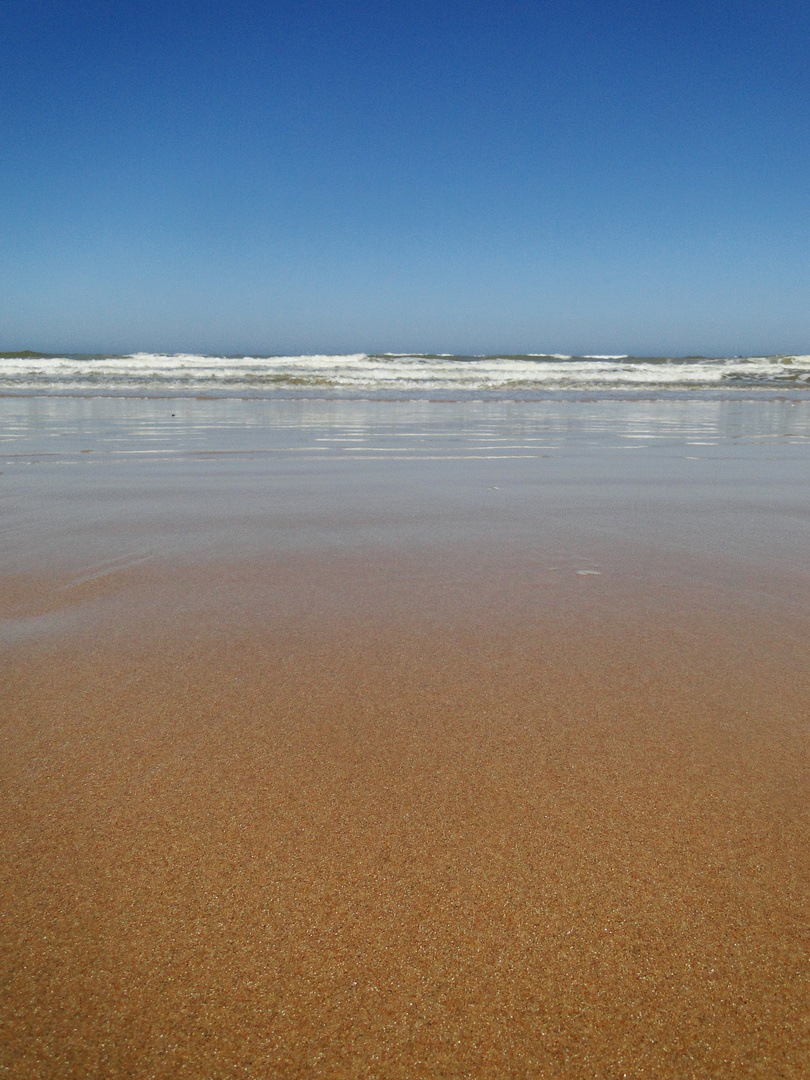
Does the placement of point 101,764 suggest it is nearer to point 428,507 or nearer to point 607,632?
point 607,632

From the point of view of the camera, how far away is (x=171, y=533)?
98.8 inches

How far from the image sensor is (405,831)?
2.95 ft

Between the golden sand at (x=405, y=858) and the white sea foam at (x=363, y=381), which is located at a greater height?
the white sea foam at (x=363, y=381)

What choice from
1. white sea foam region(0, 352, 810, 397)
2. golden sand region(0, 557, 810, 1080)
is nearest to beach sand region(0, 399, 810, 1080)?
golden sand region(0, 557, 810, 1080)

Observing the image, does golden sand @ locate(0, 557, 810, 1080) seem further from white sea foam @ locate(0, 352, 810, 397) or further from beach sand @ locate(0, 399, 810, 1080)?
white sea foam @ locate(0, 352, 810, 397)

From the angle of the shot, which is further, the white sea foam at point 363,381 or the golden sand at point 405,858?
the white sea foam at point 363,381

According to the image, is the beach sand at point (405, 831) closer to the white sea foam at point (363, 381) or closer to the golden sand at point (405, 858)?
the golden sand at point (405, 858)

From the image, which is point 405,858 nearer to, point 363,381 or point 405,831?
point 405,831

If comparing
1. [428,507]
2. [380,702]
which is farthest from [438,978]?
[428,507]

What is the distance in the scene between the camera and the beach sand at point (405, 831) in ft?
2.13

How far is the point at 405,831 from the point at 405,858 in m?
0.05

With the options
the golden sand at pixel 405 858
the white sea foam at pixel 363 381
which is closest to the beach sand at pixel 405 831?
the golden sand at pixel 405 858

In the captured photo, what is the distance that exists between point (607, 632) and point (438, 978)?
3.30 feet

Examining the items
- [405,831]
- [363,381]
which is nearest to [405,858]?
[405,831]
